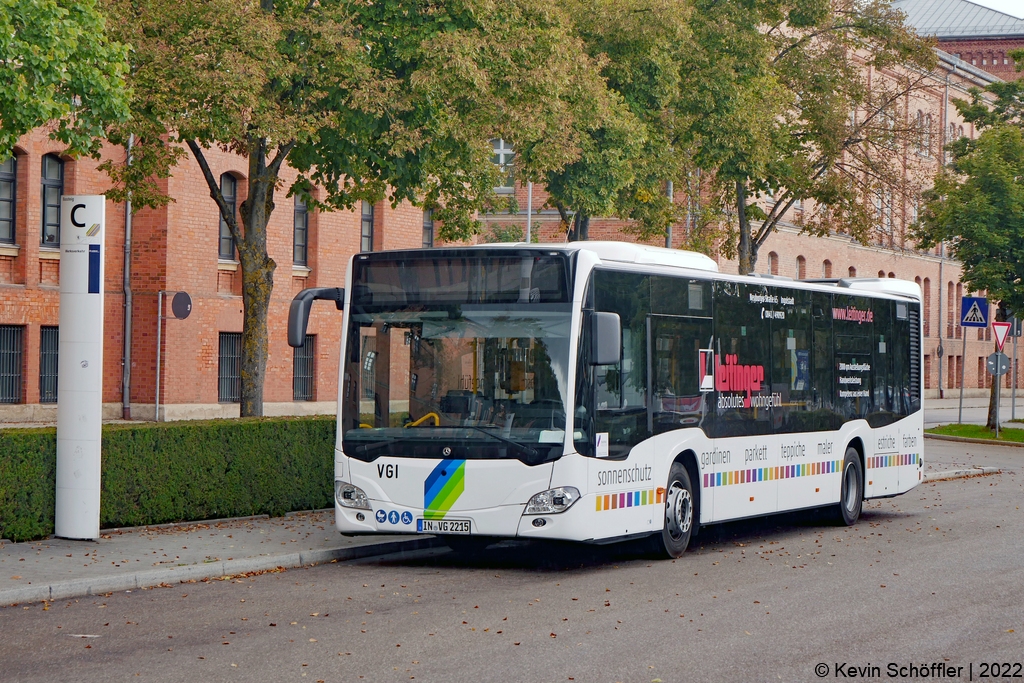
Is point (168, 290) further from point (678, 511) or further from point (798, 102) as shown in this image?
point (678, 511)

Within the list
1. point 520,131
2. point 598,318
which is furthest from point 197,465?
point 520,131

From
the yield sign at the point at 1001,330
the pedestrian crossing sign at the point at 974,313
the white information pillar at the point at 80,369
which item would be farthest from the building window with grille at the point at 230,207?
the white information pillar at the point at 80,369

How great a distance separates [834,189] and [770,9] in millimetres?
5432

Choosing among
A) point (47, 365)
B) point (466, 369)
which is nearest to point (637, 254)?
point (466, 369)

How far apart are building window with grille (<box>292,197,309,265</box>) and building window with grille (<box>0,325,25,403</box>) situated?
828cm

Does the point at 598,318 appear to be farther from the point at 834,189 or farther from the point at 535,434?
the point at 834,189

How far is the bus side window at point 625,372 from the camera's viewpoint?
496 inches

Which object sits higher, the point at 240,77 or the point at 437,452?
the point at 240,77

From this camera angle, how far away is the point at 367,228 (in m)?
39.4

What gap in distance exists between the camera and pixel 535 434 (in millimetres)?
12250

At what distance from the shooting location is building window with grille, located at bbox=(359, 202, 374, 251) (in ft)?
128

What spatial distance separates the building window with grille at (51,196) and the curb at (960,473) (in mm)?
18030

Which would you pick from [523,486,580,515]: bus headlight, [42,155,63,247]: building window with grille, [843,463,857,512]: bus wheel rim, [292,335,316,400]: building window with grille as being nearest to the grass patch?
[292,335,316,400]: building window with grille

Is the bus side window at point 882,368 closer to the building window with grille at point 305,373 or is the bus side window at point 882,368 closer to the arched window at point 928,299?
the building window with grille at point 305,373
